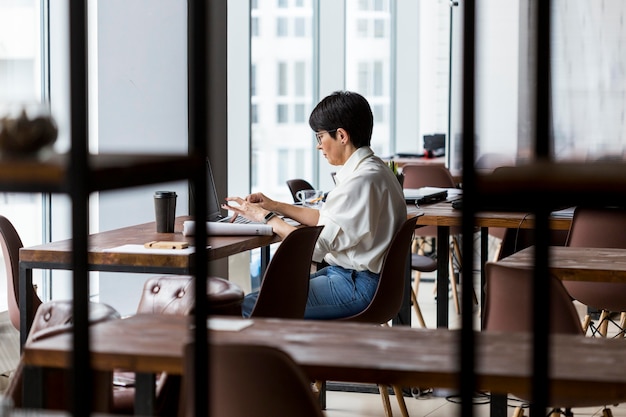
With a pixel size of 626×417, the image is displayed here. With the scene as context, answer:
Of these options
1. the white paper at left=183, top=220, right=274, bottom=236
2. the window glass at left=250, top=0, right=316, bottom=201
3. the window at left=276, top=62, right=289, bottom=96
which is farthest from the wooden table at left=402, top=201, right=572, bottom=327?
the window at left=276, top=62, right=289, bottom=96

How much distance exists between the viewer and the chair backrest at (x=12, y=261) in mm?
3686

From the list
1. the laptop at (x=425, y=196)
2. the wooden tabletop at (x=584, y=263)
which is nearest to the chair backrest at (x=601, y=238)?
the wooden tabletop at (x=584, y=263)

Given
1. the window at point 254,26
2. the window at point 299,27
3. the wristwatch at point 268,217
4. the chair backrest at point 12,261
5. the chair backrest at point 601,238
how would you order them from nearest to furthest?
the chair backrest at point 12,261 < the wristwatch at point 268,217 < the chair backrest at point 601,238 < the window at point 254,26 < the window at point 299,27

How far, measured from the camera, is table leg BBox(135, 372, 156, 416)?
2082 mm

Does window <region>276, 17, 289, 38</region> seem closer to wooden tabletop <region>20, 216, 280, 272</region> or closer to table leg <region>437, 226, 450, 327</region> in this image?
table leg <region>437, 226, 450, 327</region>

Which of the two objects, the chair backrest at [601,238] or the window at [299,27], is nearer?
the chair backrest at [601,238]

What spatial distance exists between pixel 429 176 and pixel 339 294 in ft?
9.98

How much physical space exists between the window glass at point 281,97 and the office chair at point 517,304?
4.37 meters

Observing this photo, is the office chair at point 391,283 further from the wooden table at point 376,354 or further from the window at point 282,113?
the window at point 282,113

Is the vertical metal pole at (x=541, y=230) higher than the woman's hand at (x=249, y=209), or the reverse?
the vertical metal pole at (x=541, y=230)

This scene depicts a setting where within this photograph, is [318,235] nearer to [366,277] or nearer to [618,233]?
[366,277]

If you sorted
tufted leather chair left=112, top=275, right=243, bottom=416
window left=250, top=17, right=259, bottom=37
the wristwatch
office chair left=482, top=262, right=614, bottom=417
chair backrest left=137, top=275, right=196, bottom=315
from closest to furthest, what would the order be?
1. tufted leather chair left=112, top=275, right=243, bottom=416
2. office chair left=482, top=262, right=614, bottom=417
3. chair backrest left=137, top=275, right=196, bottom=315
4. the wristwatch
5. window left=250, top=17, right=259, bottom=37

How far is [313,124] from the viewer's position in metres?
4.05

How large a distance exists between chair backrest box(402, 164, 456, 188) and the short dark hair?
8.81 feet
